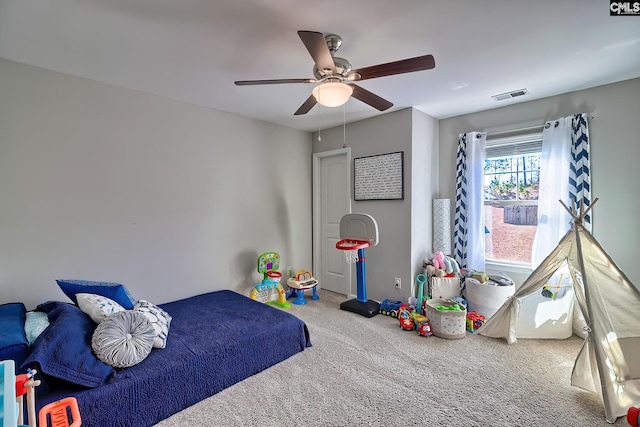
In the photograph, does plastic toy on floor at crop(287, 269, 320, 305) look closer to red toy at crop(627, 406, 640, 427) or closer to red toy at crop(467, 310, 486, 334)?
red toy at crop(467, 310, 486, 334)

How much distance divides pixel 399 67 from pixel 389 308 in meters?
2.59

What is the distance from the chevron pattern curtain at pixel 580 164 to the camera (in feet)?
9.30

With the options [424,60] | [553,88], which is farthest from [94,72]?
[553,88]

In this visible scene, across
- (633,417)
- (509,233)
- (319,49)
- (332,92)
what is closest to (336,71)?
(332,92)

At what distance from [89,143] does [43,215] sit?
711 millimetres

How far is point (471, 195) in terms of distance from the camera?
11.4ft

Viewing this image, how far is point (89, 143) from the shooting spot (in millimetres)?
2646

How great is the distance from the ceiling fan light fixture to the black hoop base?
236 centimetres

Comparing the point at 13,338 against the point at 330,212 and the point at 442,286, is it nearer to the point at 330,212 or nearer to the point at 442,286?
the point at 330,212

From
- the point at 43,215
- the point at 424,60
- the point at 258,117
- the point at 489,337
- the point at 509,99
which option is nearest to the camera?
the point at 424,60

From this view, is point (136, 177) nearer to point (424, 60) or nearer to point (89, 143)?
point (89, 143)

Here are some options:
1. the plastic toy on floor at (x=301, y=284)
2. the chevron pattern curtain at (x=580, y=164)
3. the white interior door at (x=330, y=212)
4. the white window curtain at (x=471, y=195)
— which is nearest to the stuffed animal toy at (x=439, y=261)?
the white window curtain at (x=471, y=195)

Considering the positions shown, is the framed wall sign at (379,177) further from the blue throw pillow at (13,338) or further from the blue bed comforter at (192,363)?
the blue throw pillow at (13,338)

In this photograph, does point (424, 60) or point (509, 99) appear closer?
point (424, 60)
